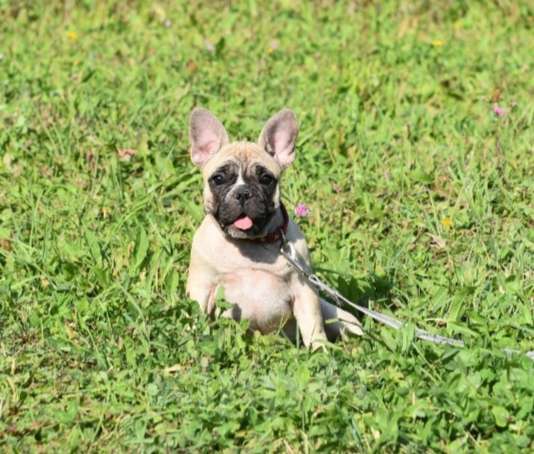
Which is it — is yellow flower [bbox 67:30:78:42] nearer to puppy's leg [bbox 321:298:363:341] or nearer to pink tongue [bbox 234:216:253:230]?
puppy's leg [bbox 321:298:363:341]

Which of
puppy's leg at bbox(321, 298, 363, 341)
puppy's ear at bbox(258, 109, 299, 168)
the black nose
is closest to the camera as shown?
the black nose

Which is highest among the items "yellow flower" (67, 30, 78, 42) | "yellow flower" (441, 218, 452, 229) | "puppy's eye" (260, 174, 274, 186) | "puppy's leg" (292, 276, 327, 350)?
"puppy's eye" (260, 174, 274, 186)

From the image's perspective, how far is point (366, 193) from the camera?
6754 millimetres

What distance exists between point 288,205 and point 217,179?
5.28 feet

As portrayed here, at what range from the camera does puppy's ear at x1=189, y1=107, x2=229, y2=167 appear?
5.31m

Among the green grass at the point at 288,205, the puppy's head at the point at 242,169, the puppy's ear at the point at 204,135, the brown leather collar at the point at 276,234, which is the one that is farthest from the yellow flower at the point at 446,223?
the puppy's ear at the point at 204,135

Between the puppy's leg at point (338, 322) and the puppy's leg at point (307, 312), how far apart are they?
0.80ft

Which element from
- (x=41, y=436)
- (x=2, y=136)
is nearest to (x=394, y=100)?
(x=2, y=136)

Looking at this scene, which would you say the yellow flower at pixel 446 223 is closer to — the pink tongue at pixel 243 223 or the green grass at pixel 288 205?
the green grass at pixel 288 205

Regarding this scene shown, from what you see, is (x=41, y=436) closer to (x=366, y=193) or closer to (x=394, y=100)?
(x=366, y=193)

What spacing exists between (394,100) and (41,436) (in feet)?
14.5

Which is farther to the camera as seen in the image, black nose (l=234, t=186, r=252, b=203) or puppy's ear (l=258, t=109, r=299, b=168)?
puppy's ear (l=258, t=109, r=299, b=168)

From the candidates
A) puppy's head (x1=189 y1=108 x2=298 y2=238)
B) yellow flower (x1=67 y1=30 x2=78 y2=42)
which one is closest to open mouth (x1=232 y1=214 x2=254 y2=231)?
puppy's head (x1=189 y1=108 x2=298 y2=238)

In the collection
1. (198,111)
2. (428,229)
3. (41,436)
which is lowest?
(428,229)
